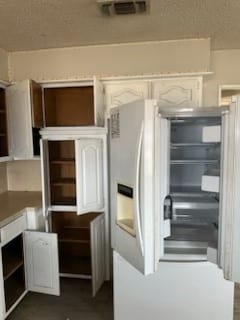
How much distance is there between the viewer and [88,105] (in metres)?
3.14

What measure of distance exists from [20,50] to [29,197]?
1625mm

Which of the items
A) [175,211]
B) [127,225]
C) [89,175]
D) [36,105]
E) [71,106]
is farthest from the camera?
[71,106]

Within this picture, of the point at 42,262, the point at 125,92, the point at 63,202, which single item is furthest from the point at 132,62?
the point at 42,262

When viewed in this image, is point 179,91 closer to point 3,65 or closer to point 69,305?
point 3,65

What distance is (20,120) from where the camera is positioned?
277 cm

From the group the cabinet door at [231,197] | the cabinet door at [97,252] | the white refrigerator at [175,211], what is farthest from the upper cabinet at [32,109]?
the cabinet door at [231,197]

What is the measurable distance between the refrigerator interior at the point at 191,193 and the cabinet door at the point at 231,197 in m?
0.29

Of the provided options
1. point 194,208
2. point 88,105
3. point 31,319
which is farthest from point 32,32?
point 31,319

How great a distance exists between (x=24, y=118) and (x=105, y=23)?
3.88 ft

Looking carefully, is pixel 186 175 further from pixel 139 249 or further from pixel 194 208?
pixel 139 249

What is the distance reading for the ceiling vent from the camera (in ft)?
6.46

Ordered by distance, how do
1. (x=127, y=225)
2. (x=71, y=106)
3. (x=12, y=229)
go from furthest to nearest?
(x=71, y=106)
(x=12, y=229)
(x=127, y=225)

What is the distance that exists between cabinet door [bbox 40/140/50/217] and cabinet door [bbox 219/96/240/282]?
66.6 inches

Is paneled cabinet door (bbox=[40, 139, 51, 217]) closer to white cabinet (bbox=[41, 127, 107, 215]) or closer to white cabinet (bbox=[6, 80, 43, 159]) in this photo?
white cabinet (bbox=[41, 127, 107, 215])
